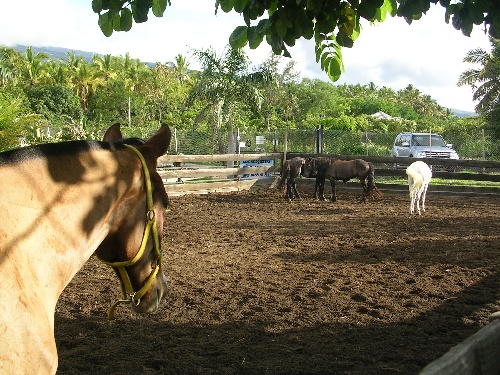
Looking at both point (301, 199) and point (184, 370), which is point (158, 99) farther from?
point (184, 370)

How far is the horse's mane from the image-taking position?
6.08 feet

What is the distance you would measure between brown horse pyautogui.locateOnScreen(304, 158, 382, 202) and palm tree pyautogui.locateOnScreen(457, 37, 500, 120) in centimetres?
1416

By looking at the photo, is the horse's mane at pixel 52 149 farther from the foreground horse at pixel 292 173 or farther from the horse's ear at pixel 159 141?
the foreground horse at pixel 292 173

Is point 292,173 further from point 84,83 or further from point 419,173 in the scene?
point 84,83

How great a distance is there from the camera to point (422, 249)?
8.20 meters

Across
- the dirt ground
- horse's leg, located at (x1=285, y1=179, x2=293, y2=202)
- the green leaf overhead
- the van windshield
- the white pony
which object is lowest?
the dirt ground

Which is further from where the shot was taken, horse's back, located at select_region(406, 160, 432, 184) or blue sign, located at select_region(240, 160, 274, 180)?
blue sign, located at select_region(240, 160, 274, 180)

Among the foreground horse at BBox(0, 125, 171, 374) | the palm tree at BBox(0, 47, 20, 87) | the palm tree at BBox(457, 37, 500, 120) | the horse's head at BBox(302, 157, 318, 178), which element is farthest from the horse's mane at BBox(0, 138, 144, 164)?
the palm tree at BBox(0, 47, 20, 87)

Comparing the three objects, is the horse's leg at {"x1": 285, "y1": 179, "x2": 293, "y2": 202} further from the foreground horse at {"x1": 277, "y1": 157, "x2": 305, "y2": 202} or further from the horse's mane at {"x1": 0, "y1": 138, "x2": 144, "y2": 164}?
the horse's mane at {"x1": 0, "y1": 138, "x2": 144, "y2": 164}

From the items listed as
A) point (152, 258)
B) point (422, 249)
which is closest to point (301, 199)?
point (422, 249)

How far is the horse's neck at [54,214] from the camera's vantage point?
1735 mm

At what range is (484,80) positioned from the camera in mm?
30312

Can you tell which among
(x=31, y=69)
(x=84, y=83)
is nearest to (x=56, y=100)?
(x=84, y=83)

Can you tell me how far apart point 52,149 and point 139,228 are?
1.52 feet
